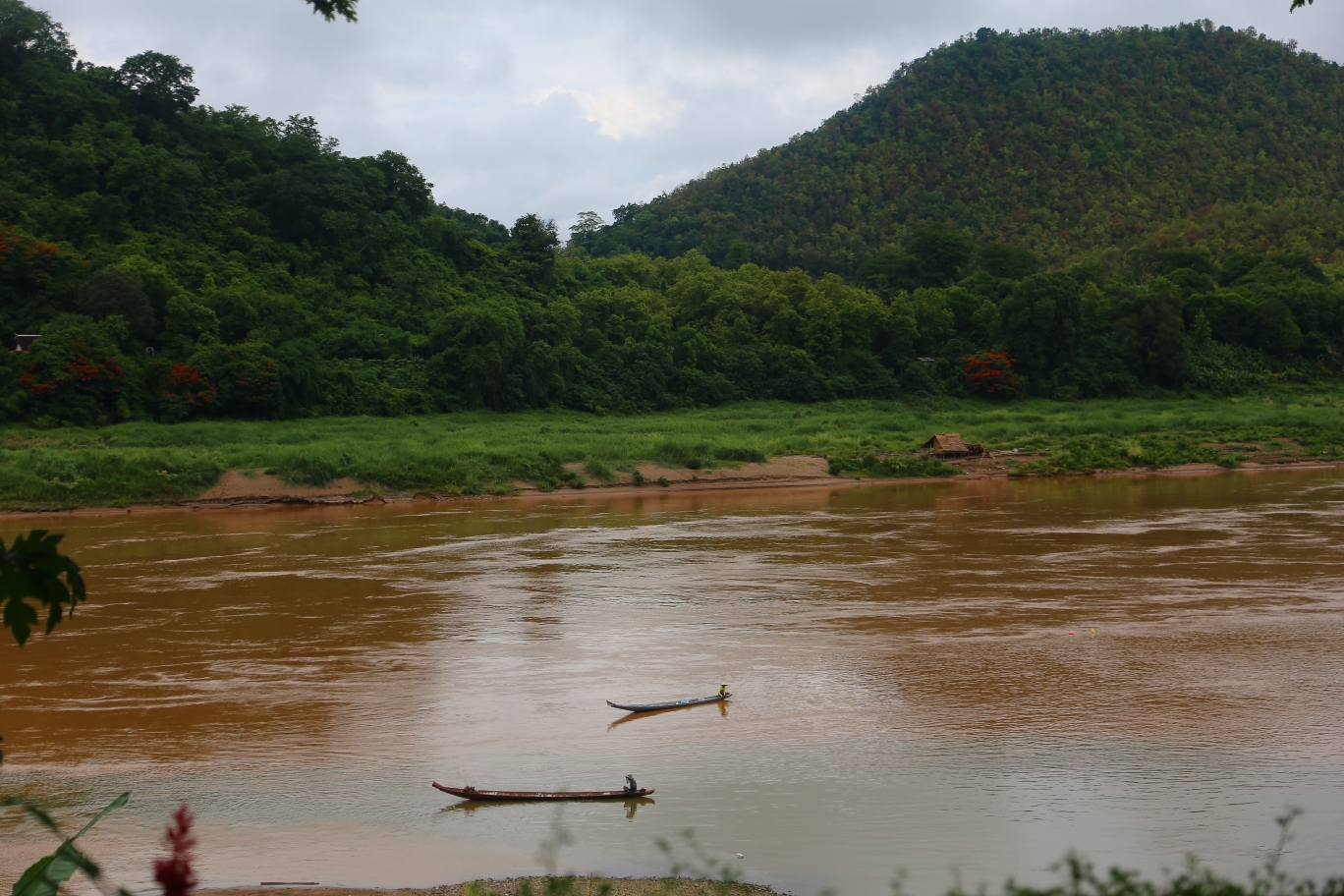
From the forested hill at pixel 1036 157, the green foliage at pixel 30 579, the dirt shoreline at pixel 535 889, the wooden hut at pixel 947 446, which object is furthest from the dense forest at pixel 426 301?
the green foliage at pixel 30 579

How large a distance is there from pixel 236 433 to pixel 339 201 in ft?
75.7

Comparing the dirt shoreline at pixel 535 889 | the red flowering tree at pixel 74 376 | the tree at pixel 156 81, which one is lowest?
the dirt shoreline at pixel 535 889

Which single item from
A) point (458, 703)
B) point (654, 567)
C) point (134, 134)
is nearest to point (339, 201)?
point (134, 134)

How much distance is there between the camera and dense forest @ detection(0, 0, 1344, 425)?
4241 cm

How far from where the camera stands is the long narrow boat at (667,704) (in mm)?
12086

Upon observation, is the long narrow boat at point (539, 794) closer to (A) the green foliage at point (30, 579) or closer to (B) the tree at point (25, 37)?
(A) the green foliage at point (30, 579)

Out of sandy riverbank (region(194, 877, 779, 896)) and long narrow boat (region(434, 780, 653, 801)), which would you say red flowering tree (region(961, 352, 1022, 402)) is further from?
sandy riverbank (region(194, 877, 779, 896))

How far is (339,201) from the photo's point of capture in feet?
189

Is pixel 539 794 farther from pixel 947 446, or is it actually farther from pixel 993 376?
pixel 993 376

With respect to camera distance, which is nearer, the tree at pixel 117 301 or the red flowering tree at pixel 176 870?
the red flowering tree at pixel 176 870

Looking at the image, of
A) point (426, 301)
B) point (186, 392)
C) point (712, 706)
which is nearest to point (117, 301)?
point (186, 392)

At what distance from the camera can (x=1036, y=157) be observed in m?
98.9

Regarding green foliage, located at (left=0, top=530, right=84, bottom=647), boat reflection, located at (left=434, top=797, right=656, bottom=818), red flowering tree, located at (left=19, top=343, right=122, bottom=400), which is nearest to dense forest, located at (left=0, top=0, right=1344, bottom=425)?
red flowering tree, located at (left=19, top=343, right=122, bottom=400)

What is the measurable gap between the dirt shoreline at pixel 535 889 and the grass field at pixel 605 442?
84.9 ft
